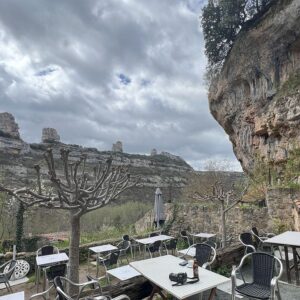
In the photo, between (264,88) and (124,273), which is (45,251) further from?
(264,88)

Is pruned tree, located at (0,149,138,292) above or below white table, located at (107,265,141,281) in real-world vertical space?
above

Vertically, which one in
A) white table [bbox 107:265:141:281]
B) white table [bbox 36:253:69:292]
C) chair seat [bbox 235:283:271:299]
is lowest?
white table [bbox 107:265:141:281]

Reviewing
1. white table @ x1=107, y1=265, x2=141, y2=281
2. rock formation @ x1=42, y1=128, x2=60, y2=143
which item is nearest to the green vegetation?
white table @ x1=107, y1=265, x2=141, y2=281

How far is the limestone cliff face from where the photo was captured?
12711 millimetres

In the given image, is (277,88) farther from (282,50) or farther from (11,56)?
(11,56)

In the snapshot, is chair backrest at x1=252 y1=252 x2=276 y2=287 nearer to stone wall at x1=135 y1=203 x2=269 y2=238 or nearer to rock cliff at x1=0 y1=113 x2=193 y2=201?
stone wall at x1=135 y1=203 x2=269 y2=238

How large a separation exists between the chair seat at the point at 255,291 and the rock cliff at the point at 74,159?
9.03 metres

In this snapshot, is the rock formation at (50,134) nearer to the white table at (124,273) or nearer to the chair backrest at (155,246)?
the chair backrest at (155,246)

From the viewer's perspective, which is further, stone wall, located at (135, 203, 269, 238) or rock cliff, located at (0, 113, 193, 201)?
rock cliff, located at (0, 113, 193, 201)

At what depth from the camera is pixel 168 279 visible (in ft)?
9.26

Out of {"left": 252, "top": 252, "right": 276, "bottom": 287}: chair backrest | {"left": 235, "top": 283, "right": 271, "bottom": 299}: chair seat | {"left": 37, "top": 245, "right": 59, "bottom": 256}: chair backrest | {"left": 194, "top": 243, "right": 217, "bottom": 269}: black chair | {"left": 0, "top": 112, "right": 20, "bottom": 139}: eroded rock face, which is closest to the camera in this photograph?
{"left": 235, "top": 283, "right": 271, "bottom": 299}: chair seat

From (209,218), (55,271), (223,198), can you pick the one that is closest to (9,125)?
(209,218)

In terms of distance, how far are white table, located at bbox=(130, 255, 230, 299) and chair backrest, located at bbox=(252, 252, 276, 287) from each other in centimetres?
62

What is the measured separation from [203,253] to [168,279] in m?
1.40
